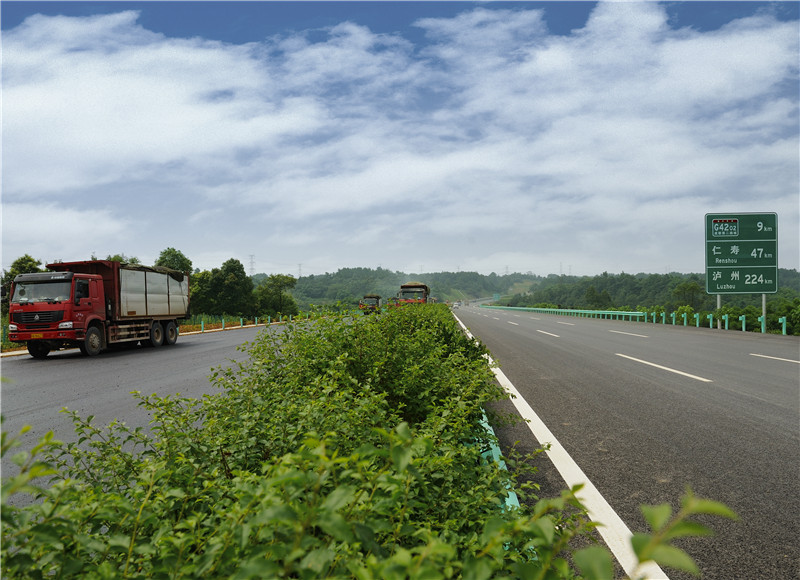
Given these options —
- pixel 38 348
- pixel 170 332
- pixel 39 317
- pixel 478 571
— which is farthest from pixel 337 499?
pixel 170 332

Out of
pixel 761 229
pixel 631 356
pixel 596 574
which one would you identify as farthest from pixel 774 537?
pixel 761 229

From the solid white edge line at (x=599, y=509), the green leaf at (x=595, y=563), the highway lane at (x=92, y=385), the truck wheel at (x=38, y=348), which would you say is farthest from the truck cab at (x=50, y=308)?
the green leaf at (x=595, y=563)

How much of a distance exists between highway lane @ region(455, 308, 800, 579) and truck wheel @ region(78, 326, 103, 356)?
44.8ft

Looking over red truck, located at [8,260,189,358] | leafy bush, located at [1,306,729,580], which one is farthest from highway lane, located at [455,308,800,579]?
red truck, located at [8,260,189,358]

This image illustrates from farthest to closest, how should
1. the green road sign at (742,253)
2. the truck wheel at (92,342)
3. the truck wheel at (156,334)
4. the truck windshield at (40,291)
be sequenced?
the green road sign at (742,253) < the truck wheel at (156,334) < the truck wheel at (92,342) < the truck windshield at (40,291)

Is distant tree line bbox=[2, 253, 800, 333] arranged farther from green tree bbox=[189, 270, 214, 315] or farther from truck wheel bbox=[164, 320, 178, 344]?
truck wheel bbox=[164, 320, 178, 344]

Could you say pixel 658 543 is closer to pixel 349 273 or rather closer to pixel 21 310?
pixel 21 310

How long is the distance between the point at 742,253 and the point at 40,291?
29.4 metres

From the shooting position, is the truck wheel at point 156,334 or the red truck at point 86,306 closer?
the red truck at point 86,306

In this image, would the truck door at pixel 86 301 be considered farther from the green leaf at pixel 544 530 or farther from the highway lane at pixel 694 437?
the green leaf at pixel 544 530

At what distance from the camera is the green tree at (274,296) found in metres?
59.5

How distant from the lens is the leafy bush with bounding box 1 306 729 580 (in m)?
1.00

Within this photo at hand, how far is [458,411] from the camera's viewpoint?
120 inches

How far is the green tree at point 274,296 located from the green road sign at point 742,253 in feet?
149
